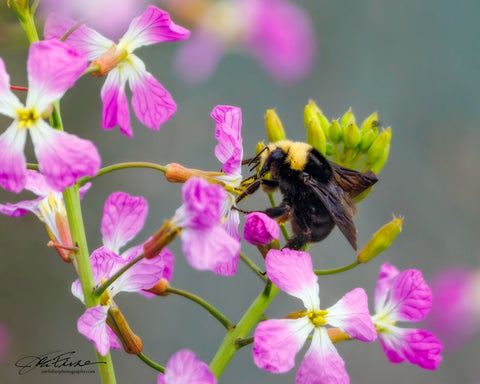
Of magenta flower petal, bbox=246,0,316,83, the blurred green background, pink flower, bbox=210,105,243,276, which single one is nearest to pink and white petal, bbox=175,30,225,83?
magenta flower petal, bbox=246,0,316,83

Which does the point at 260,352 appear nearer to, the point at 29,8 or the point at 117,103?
the point at 117,103

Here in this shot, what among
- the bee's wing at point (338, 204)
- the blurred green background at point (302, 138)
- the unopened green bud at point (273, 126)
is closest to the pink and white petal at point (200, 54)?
the blurred green background at point (302, 138)

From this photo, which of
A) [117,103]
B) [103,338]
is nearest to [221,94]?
[117,103]

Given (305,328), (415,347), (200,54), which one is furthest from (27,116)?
(200,54)

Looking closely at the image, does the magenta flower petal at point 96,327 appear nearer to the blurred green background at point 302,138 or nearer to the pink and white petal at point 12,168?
the pink and white petal at point 12,168

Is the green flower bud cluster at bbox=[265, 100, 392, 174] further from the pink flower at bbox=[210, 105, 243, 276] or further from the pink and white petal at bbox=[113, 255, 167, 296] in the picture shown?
the pink and white petal at bbox=[113, 255, 167, 296]
